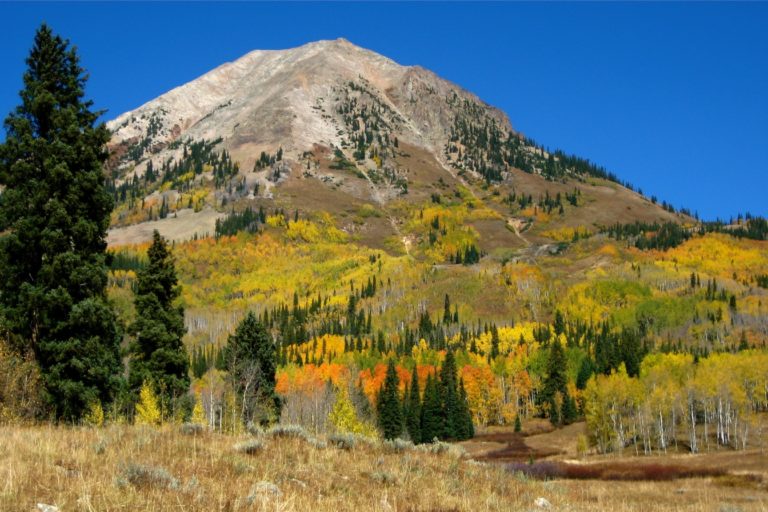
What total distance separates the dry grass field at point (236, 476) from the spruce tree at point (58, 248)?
9.32 meters

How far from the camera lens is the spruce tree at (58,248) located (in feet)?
88.7

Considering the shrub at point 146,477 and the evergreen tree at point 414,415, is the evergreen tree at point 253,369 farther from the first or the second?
the evergreen tree at point 414,415

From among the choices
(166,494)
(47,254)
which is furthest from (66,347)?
(166,494)

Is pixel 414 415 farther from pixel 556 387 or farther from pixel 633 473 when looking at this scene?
pixel 633 473

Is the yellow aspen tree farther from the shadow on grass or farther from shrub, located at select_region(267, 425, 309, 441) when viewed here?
the shadow on grass

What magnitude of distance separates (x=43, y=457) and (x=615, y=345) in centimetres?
16793

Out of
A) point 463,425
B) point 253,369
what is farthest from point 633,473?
point 463,425

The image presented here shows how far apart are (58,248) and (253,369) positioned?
33.8m

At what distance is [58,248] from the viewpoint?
90.8ft

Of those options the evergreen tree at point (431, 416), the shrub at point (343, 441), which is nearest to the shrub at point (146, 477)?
the shrub at point (343, 441)

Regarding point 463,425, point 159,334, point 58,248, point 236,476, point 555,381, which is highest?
point 58,248

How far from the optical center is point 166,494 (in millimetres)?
11766

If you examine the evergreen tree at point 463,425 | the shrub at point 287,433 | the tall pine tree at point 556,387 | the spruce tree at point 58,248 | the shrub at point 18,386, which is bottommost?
the evergreen tree at point 463,425

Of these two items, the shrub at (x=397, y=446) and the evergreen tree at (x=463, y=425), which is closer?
the shrub at (x=397, y=446)
